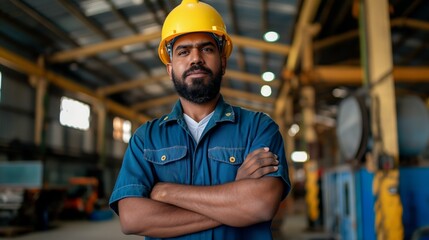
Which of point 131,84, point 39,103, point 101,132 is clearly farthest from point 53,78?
point 101,132

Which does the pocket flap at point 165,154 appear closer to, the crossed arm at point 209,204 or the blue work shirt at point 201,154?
the blue work shirt at point 201,154

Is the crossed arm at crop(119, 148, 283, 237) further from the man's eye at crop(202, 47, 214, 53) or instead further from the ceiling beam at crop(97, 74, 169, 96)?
the ceiling beam at crop(97, 74, 169, 96)

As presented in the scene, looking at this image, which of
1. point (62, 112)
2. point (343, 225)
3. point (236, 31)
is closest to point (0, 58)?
point (62, 112)

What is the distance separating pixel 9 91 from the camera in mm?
12961

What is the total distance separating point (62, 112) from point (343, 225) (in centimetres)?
1171

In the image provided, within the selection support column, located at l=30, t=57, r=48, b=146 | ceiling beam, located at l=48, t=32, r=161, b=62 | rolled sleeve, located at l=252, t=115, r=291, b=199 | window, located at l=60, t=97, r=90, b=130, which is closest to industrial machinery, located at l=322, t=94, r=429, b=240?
rolled sleeve, located at l=252, t=115, r=291, b=199

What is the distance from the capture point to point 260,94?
70.2ft

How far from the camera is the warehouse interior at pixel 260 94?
5.71 meters

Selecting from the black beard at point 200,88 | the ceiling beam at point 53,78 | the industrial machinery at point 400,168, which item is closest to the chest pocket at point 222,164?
the black beard at point 200,88

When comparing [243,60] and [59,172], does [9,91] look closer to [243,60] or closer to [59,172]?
[59,172]

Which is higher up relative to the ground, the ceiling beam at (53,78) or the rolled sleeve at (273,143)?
the ceiling beam at (53,78)

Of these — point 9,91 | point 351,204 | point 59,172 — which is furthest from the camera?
point 59,172

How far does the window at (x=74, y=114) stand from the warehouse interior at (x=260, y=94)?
3.3 inches

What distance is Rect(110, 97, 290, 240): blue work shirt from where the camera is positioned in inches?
76.6
